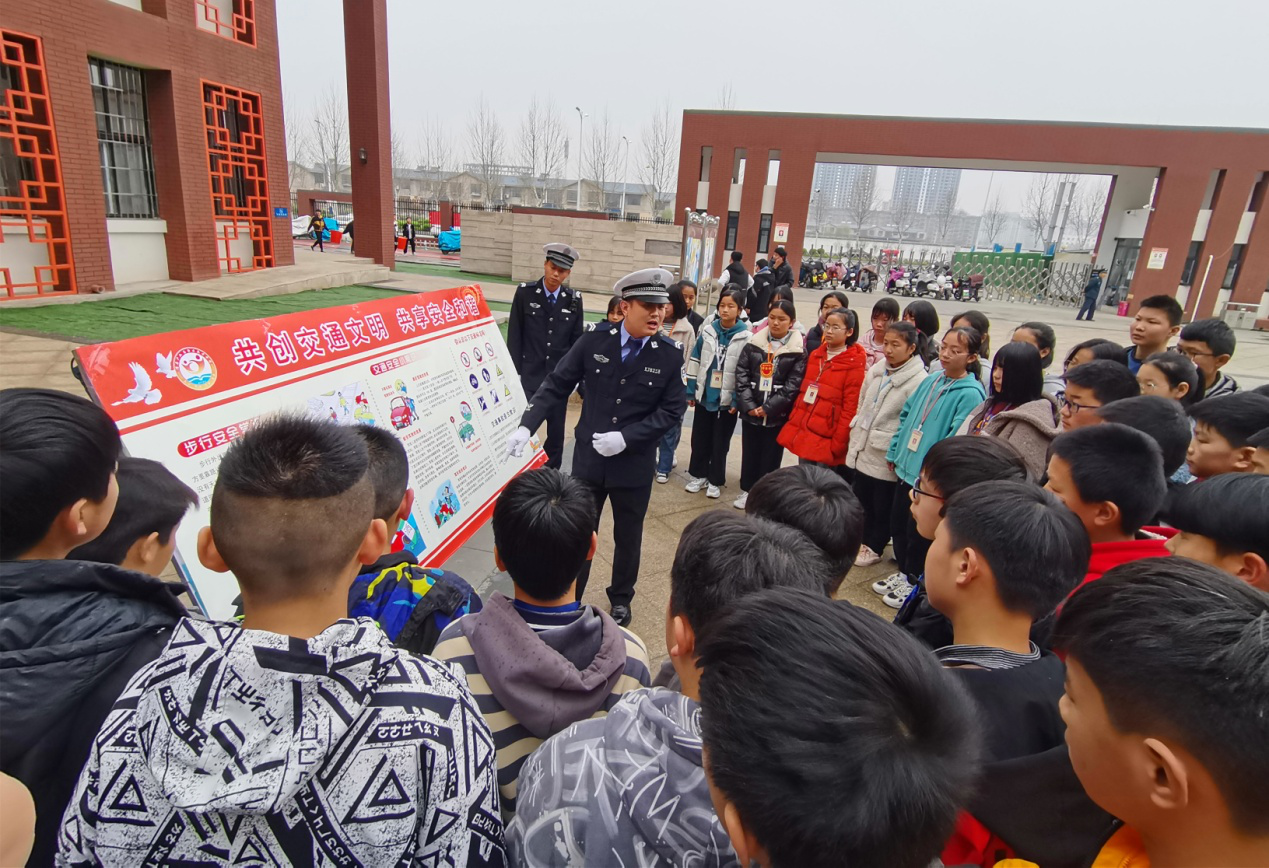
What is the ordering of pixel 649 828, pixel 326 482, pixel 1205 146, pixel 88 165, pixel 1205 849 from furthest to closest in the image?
1. pixel 1205 146
2. pixel 88 165
3. pixel 326 482
4. pixel 649 828
5. pixel 1205 849

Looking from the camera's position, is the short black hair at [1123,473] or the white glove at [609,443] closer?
the short black hair at [1123,473]

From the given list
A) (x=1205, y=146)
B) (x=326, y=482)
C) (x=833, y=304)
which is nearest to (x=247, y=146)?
(x=833, y=304)

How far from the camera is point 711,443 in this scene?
516cm

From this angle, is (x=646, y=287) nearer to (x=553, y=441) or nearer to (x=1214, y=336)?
(x=553, y=441)

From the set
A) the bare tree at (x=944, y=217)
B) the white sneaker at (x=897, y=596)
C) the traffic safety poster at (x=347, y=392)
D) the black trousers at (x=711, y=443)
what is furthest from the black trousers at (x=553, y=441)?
the bare tree at (x=944, y=217)

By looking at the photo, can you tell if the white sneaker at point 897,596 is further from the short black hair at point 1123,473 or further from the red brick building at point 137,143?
the red brick building at point 137,143

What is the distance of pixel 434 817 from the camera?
96 centimetres

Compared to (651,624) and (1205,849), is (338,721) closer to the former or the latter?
(1205,849)

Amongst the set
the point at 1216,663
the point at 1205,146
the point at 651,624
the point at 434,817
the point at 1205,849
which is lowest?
the point at 651,624

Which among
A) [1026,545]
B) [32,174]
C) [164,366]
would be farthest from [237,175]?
[1026,545]

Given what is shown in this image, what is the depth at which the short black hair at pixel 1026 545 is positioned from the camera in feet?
4.65

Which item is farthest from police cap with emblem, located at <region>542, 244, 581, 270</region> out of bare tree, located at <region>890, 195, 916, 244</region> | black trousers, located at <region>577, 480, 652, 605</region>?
bare tree, located at <region>890, 195, 916, 244</region>

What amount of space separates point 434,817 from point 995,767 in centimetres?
94

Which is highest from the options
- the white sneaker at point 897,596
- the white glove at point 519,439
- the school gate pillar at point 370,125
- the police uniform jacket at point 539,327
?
the school gate pillar at point 370,125
